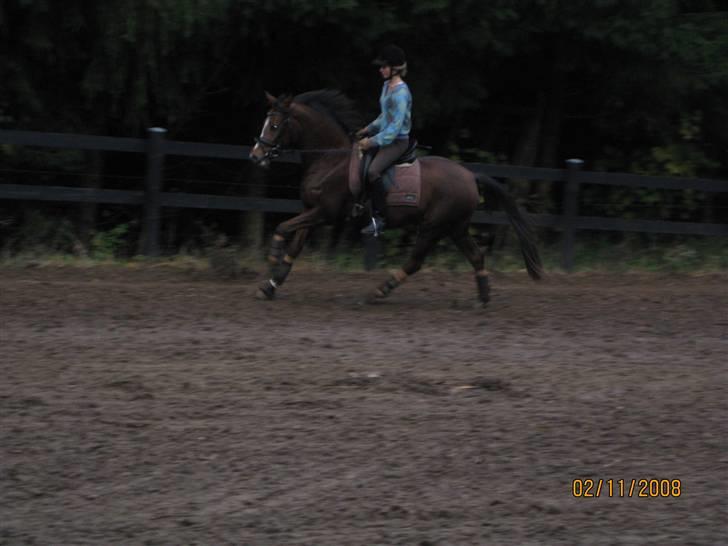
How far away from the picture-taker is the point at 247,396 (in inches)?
290

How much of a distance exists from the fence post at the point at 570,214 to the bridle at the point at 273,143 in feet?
15.7

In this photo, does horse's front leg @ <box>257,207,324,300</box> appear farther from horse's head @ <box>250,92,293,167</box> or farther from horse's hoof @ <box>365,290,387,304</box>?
horse's hoof @ <box>365,290,387,304</box>

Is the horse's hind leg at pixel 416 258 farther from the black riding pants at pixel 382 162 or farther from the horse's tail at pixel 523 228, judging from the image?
the horse's tail at pixel 523 228

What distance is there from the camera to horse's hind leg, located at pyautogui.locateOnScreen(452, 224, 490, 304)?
11086 mm

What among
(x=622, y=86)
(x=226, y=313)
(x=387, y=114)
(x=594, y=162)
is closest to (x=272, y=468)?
(x=226, y=313)

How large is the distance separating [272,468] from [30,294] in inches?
216

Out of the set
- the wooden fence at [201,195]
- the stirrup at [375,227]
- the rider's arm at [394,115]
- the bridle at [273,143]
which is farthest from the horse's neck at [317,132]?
the wooden fence at [201,195]

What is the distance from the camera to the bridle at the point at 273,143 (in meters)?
10.8

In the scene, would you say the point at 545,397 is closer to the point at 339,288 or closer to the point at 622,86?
the point at 339,288

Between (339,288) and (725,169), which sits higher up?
(725,169)

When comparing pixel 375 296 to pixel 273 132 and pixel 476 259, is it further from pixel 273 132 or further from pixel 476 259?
pixel 273 132

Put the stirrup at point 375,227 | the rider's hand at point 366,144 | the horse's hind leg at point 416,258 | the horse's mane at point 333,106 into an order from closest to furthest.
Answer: the rider's hand at point 366,144 → the stirrup at point 375,227 → the horse's hind leg at point 416,258 → the horse's mane at point 333,106

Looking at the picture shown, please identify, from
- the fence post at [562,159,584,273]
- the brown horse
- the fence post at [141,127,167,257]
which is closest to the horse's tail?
the brown horse

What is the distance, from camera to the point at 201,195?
13672mm
